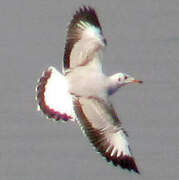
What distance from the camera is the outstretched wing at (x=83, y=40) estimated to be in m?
6.21

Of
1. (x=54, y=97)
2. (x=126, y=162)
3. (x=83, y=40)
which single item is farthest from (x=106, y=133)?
(x=83, y=40)

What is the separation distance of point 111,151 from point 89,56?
0.59 metres

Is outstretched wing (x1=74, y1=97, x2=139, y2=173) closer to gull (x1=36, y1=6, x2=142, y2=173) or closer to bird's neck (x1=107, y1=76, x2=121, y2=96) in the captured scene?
gull (x1=36, y1=6, x2=142, y2=173)

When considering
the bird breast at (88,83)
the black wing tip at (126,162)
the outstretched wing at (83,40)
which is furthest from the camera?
the outstretched wing at (83,40)

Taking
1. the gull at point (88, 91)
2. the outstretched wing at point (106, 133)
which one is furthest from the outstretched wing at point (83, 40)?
the outstretched wing at point (106, 133)

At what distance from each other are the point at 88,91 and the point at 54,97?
0.36 meters

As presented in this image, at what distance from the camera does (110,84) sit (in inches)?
239

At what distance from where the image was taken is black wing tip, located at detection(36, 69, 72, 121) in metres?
6.30

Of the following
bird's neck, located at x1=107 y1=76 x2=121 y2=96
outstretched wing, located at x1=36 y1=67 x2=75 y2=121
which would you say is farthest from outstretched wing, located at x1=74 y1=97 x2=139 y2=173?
outstretched wing, located at x1=36 y1=67 x2=75 y2=121

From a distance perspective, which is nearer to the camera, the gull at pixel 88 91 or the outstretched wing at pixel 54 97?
the gull at pixel 88 91

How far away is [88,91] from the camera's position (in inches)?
237

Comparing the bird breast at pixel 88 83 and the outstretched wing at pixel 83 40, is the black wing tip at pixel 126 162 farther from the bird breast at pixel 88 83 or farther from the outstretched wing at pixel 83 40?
the outstretched wing at pixel 83 40

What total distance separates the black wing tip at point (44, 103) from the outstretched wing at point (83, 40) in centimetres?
19

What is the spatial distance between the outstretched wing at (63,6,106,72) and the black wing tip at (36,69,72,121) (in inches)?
7.7
